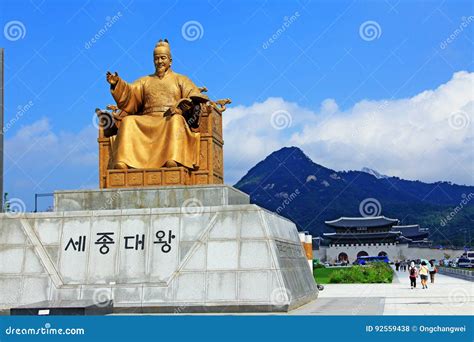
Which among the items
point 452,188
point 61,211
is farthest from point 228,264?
point 452,188

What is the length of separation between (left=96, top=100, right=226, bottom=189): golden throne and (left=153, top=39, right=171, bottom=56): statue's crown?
1235 millimetres

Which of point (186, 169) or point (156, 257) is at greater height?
point (186, 169)

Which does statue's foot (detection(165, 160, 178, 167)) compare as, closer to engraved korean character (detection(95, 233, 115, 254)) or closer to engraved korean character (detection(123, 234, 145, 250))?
engraved korean character (detection(123, 234, 145, 250))

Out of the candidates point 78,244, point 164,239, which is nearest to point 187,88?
point 164,239

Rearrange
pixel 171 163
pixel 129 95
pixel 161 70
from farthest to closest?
pixel 161 70
pixel 129 95
pixel 171 163

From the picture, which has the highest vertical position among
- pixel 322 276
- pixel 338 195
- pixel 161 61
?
pixel 338 195

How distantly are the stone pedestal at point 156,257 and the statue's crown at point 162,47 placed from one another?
8.64ft

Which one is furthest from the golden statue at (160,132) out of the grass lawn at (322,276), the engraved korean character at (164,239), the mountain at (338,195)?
the mountain at (338,195)

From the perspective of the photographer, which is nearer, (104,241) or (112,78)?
(104,241)

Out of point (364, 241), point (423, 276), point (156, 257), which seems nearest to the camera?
point (156, 257)

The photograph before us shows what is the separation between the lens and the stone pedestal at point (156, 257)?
9.03 m

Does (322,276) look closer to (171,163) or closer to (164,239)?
(171,163)

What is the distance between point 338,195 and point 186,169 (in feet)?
372

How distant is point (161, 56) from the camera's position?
37.0 feet
